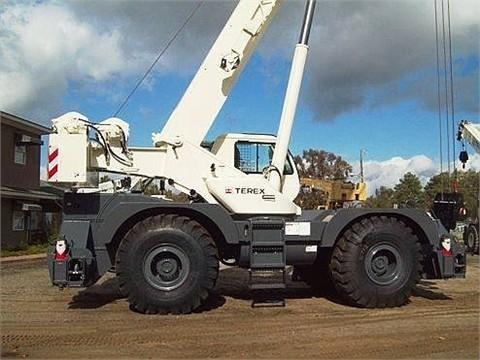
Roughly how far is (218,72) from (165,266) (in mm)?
3810

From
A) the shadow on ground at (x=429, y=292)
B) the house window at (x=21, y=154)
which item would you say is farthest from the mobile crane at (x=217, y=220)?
the house window at (x=21, y=154)

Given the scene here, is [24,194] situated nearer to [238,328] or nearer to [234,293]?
[234,293]

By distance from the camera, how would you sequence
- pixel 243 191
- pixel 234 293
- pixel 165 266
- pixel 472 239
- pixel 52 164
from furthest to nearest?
pixel 472 239, pixel 234 293, pixel 243 191, pixel 52 164, pixel 165 266

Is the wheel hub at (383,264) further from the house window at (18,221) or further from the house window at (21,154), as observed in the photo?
the house window at (21,154)

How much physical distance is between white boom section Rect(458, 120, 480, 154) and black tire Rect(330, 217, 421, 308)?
486 inches

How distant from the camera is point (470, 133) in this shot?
21531 millimetres

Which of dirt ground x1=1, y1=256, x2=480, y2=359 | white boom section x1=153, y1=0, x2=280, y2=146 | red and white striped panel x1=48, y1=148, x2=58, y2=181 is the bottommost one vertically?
dirt ground x1=1, y1=256, x2=480, y2=359

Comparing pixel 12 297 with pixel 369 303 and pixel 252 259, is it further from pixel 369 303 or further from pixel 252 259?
pixel 369 303

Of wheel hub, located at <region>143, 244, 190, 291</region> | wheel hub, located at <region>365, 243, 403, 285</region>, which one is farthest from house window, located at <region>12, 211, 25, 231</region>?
wheel hub, located at <region>365, 243, 403, 285</region>

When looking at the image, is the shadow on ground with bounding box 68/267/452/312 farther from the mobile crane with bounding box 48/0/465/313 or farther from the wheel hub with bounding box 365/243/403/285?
the wheel hub with bounding box 365/243/403/285

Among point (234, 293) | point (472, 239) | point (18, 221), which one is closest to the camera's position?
point (234, 293)

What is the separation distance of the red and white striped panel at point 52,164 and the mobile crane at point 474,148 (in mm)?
13832

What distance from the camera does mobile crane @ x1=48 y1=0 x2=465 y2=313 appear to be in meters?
9.46

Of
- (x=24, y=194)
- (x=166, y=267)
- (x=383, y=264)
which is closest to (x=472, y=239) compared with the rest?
(x=383, y=264)
